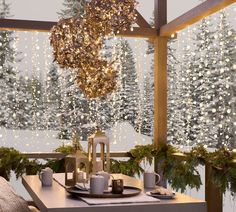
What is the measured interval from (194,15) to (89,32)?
2.05 m

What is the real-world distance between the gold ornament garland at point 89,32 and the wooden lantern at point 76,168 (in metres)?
0.71

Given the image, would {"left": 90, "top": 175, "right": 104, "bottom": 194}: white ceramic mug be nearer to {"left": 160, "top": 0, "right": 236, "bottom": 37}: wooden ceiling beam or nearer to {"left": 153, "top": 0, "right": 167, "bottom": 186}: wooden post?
{"left": 160, "top": 0, "right": 236, "bottom": 37}: wooden ceiling beam

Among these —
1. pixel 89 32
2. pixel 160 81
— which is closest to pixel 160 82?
pixel 160 81

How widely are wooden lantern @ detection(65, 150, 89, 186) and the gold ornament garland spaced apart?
2.33 feet

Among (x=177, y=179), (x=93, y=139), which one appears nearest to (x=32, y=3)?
(x=177, y=179)

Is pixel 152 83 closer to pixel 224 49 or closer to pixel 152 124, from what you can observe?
pixel 152 124

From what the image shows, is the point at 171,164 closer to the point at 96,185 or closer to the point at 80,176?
the point at 80,176

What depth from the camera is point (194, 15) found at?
557 centimetres

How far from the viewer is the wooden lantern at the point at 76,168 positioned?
338 centimetres

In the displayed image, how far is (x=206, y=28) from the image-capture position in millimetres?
6180

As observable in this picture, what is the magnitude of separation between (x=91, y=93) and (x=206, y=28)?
8.68 feet

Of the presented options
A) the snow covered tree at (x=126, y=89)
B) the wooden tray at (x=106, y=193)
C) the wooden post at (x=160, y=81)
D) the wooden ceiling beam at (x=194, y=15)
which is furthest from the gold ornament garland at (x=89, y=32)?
the snow covered tree at (x=126, y=89)

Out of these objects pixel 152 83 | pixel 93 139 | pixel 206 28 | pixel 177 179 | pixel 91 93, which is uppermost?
pixel 206 28

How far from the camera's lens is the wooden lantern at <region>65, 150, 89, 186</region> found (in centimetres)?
338
